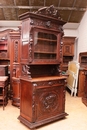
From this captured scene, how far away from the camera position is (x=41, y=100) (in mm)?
2607

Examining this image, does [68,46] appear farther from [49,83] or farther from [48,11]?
[49,83]

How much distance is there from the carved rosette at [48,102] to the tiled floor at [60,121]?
32 centimetres

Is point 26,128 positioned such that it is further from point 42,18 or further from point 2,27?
point 2,27

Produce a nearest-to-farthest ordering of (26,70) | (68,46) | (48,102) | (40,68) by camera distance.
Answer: (26,70), (48,102), (40,68), (68,46)

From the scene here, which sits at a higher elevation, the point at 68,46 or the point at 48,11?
the point at 48,11

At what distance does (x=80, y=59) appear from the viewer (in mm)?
4945

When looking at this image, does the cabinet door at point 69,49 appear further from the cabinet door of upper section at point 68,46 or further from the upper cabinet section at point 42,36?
the upper cabinet section at point 42,36

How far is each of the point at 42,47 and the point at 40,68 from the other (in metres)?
0.51

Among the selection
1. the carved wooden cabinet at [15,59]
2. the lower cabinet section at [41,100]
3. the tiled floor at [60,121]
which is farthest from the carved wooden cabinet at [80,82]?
the carved wooden cabinet at [15,59]

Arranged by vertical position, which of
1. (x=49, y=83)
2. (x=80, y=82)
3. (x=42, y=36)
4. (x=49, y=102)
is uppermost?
(x=42, y=36)

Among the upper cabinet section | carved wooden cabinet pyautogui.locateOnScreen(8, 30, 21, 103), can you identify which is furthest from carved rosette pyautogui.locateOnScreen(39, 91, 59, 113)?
carved wooden cabinet pyautogui.locateOnScreen(8, 30, 21, 103)

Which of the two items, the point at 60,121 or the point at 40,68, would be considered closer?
the point at 60,121

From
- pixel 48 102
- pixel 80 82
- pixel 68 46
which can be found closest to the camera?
pixel 48 102

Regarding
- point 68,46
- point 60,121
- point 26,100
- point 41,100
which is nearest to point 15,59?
point 26,100
